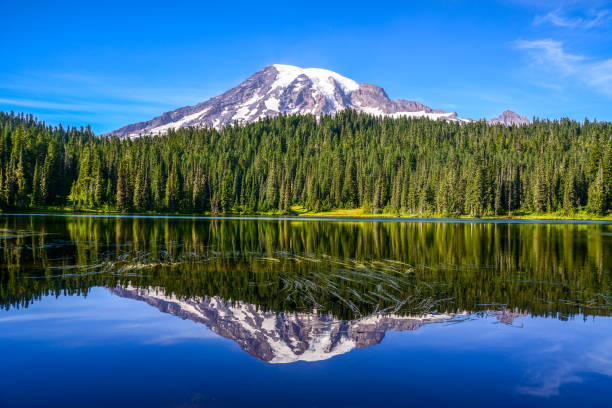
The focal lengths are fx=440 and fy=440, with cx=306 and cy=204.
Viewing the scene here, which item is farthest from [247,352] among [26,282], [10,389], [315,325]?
[26,282]

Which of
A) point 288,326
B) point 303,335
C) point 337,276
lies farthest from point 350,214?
point 303,335

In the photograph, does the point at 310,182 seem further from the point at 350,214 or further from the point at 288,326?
the point at 288,326

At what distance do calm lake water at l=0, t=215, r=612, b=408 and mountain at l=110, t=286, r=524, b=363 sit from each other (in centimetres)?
6

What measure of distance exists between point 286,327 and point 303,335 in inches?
42.8

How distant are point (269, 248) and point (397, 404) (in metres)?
29.1

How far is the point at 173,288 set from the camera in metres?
20.0

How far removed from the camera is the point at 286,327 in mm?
14055

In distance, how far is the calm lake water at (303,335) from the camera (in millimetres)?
9633

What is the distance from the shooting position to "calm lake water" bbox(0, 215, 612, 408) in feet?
31.6

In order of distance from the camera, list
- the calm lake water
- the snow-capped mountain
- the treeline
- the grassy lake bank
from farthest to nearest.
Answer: the treeline
the grassy lake bank
the snow-capped mountain
the calm lake water

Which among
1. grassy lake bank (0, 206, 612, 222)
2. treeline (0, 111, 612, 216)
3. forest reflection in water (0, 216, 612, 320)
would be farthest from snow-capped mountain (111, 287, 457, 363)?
treeline (0, 111, 612, 216)

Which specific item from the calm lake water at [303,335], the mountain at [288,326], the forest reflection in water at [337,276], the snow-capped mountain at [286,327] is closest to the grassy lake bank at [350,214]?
the forest reflection in water at [337,276]

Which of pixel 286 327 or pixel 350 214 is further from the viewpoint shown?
pixel 350 214

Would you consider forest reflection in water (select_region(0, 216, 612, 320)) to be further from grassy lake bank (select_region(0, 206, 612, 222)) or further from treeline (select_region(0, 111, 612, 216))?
treeline (select_region(0, 111, 612, 216))
